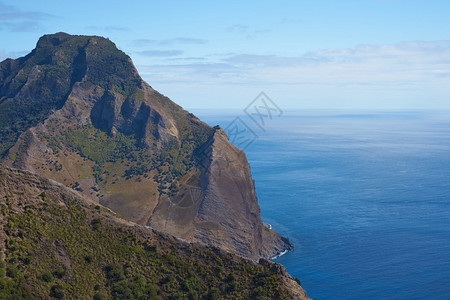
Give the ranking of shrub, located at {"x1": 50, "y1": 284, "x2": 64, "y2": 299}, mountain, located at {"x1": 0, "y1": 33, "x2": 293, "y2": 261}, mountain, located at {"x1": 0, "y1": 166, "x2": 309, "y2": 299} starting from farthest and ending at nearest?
mountain, located at {"x1": 0, "y1": 33, "x2": 293, "y2": 261}
mountain, located at {"x1": 0, "y1": 166, "x2": 309, "y2": 299}
shrub, located at {"x1": 50, "y1": 284, "x2": 64, "y2": 299}

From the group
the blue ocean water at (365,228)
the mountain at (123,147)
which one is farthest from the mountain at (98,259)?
the mountain at (123,147)

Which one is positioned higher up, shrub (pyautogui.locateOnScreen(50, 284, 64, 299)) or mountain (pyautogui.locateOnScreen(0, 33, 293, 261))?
mountain (pyautogui.locateOnScreen(0, 33, 293, 261))

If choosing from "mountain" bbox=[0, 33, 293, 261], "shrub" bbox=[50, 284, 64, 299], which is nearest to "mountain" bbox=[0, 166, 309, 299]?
"shrub" bbox=[50, 284, 64, 299]

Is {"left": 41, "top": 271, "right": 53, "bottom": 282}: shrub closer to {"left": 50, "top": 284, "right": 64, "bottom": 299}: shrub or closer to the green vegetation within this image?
the green vegetation

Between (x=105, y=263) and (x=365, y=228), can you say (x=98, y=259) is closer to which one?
(x=105, y=263)

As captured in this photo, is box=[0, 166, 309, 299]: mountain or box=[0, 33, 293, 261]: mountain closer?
box=[0, 166, 309, 299]: mountain

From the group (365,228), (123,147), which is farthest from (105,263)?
(365,228)
